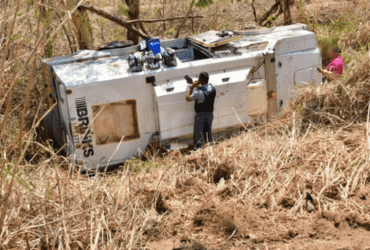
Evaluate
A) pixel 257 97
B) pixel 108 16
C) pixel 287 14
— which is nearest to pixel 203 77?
pixel 257 97

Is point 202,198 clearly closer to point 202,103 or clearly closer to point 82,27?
point 202,103

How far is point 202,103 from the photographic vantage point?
20.9 ft

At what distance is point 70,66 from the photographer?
665 cm

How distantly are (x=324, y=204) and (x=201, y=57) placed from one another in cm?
467

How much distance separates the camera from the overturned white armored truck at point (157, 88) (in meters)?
6.27

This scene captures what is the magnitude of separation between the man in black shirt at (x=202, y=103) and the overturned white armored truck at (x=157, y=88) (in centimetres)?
20

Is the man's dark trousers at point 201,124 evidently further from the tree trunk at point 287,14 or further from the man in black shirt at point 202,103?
the tree trunk at point 287,14

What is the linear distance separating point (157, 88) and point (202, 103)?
2.09ft

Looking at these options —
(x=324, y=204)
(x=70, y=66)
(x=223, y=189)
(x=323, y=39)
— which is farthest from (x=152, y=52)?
(x=323, y=39)

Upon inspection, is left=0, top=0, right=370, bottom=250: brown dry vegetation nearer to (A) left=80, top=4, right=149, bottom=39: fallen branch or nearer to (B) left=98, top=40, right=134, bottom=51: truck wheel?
(B) left=98, top=40, right=134, bottom=51: truck wheel

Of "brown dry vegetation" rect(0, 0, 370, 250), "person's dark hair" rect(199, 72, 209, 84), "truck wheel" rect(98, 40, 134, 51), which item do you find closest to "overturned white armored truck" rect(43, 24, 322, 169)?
"truck wheel" rect(98, 40, 134, 51)

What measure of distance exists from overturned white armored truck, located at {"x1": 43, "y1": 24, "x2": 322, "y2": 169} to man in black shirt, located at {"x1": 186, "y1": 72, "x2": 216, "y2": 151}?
0.64ft

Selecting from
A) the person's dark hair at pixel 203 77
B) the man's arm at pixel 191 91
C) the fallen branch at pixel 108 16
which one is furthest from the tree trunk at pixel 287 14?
the man's arm at pixel 191 91

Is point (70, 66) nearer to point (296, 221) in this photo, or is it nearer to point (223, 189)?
point (223, 189)
